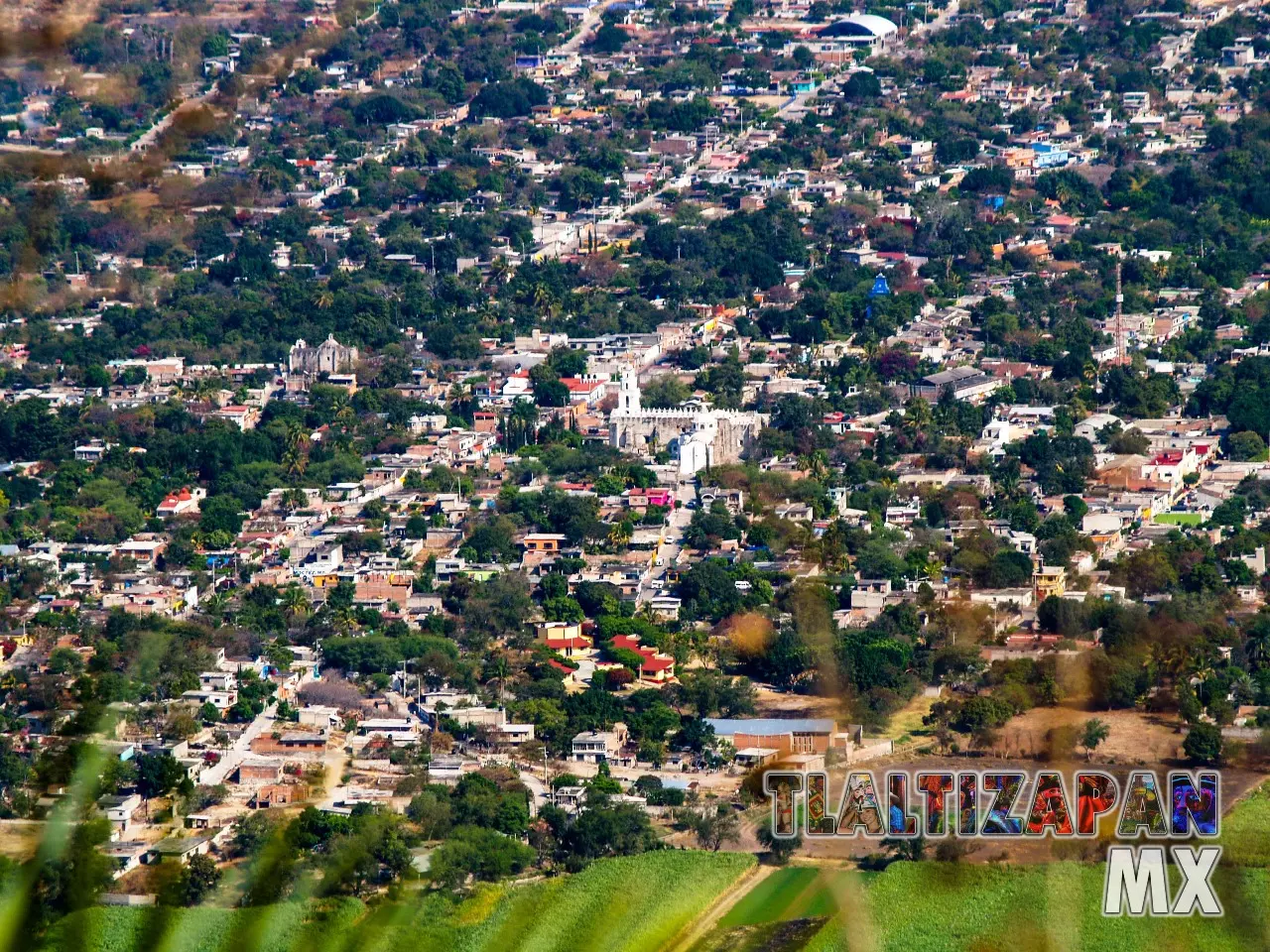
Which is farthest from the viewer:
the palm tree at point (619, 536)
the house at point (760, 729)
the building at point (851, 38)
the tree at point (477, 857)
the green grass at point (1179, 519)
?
the building at point (851, 38)

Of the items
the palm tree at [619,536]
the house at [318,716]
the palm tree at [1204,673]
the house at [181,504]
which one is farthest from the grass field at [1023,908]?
the house at [181,504]

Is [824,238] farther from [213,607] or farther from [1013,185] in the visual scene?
[213,607]

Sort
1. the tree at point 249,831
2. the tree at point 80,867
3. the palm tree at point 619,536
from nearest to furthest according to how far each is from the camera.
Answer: the tree at point 80,867
the tree at point 249,831
the palm tree at point 619,536

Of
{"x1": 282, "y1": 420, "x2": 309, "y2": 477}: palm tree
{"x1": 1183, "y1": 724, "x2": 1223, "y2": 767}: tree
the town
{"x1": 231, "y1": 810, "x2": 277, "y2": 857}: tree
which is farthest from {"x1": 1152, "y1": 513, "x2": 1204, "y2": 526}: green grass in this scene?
{"x1": 1183, "y1": 724, "x2": 1223, "y2": 767}: tree

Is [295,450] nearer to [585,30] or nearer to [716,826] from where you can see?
[716,826]

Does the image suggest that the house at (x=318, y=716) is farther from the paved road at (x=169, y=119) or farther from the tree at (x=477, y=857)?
the paved road at (x=169, y=119)

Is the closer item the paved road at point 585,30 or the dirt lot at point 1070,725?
the dirt lot at point 1070,725

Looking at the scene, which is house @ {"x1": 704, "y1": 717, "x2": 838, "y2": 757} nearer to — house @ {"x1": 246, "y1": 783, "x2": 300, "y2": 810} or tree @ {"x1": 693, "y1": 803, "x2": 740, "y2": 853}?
tree @ {"x1": 693, "y1": 803, "x2": 740, "y2": 853}
